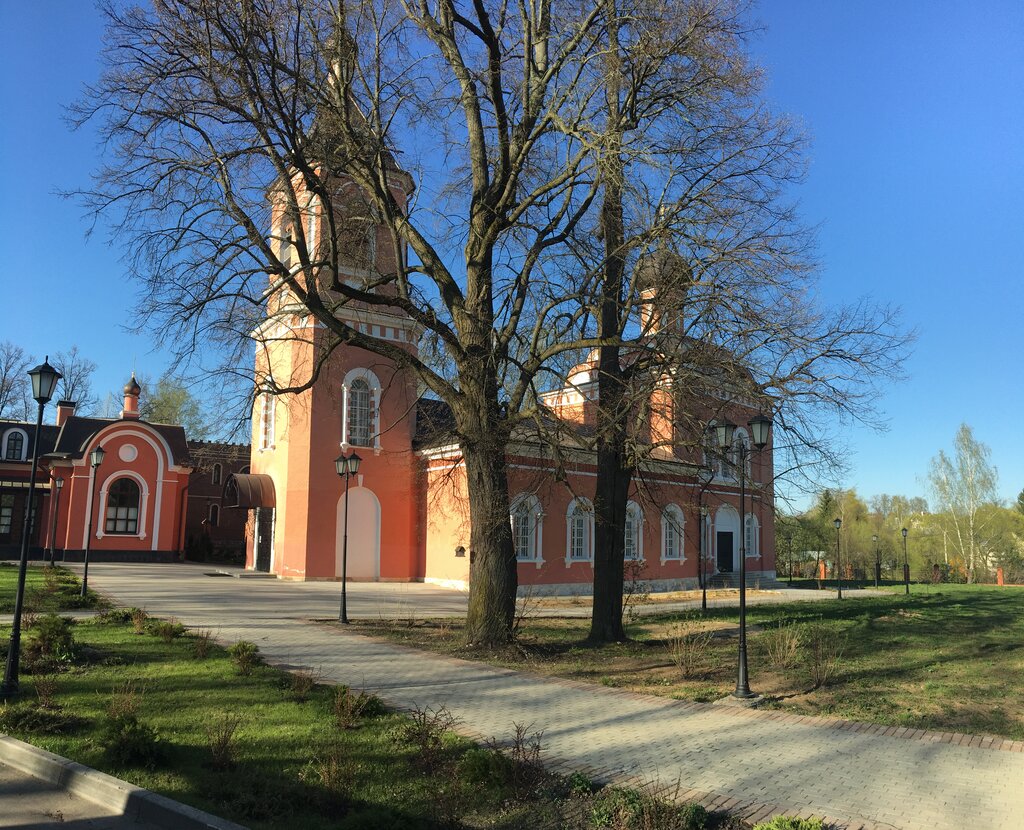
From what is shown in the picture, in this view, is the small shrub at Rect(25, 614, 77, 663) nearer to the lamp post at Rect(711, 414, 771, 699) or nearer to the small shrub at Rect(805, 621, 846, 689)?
the lamp post at Rect(711, 414, 771, 699)

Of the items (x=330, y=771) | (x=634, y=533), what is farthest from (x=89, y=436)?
(x=330, y=771)

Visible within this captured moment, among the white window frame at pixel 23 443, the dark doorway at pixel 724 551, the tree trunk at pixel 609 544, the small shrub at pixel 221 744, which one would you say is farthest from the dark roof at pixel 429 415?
the white window frame at pixel 23 443

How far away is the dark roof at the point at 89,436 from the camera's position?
35.0 m

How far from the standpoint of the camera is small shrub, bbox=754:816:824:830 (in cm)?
462

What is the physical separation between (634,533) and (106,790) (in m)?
→ 27.7

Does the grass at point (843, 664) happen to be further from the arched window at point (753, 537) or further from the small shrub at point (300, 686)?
the arched window at point (753, 537)

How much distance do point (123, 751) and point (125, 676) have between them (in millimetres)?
3534

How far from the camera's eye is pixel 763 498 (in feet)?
46.9

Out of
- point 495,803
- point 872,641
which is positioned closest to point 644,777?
point 495,803

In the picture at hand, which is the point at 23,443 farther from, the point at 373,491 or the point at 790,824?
the point at 790,824

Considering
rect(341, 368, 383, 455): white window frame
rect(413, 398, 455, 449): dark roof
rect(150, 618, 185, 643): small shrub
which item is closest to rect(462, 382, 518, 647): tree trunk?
rect(150, 618, 185, 643): small shrub

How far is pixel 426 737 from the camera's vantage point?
6.45m

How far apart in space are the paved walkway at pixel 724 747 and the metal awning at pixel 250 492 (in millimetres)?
17320

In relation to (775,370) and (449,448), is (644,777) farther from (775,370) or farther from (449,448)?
(449,448)
